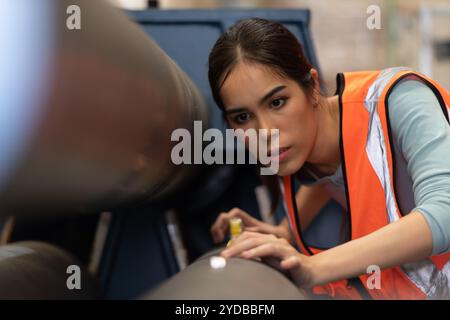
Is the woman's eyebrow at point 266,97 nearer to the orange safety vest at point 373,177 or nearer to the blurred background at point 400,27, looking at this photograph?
the orange safety vest at point 373,177

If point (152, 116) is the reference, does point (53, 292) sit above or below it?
below

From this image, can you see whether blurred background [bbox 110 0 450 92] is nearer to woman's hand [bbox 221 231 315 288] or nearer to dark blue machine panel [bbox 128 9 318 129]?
dark blue machine panel [bbox 128 9 318 129]

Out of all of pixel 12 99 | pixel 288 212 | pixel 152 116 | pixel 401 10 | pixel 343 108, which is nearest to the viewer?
pixel 12 99

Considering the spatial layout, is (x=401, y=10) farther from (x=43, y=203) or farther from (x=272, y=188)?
(x=43, y=203)

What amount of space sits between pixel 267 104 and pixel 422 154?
0.14m

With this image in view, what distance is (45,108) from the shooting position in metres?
0.23

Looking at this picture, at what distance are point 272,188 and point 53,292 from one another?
264mm

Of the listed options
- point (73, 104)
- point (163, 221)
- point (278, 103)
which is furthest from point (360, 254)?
point (163, 221)

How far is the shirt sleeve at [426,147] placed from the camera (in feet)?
1.21

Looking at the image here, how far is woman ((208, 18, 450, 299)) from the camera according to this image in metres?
0.37

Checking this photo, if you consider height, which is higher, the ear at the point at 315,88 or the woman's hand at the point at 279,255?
the ear at the point at 315,88

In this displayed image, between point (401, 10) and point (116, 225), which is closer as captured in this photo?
point (116, 225)

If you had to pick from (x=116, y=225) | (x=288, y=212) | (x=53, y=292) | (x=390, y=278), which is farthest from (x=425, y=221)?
(x=116, y=225)

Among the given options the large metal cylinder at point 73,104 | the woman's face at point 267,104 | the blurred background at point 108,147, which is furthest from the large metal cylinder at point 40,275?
the woman's face at point 267,104
